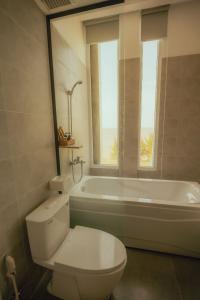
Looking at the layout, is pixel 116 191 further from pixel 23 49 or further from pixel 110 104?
pixel 23 49

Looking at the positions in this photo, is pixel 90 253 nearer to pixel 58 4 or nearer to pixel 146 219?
pixel 146 219

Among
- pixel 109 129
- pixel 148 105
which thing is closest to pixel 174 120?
pixel 148 105

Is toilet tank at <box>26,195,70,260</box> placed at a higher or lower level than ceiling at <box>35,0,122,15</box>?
lower

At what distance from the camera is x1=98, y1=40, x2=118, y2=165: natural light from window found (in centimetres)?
238

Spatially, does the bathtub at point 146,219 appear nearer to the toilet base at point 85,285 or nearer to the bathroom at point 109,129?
the bathroom at point 109,129

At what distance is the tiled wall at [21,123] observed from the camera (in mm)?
1016

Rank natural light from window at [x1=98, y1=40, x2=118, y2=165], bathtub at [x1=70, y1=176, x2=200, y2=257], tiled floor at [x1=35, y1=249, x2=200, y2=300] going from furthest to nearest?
natural light from window at [x1=98, y1=40, x2=118, y2=165] → bathtub at [x1=70, y1=176, x2=200, y2=257] → tiled floor at [x1=35, y1=249, x2=200, y2=300]

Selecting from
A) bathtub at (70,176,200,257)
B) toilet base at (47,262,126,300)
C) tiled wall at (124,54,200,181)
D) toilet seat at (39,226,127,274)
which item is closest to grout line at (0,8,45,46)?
tiled wall at (124,54,200,181)

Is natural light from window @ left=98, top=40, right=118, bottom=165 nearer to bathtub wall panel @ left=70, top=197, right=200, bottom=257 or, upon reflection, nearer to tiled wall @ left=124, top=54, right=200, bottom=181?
tiled wall @ left=124, top=54, right=200, bottom=181

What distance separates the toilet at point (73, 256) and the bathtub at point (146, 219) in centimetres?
39

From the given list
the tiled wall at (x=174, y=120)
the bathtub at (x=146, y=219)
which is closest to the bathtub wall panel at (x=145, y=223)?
the bathtub at (x=146, y=219)

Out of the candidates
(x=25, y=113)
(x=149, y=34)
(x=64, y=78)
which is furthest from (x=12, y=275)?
(x=149, y=34)

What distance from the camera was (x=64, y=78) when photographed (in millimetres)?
1779

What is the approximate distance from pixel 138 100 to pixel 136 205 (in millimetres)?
1516
